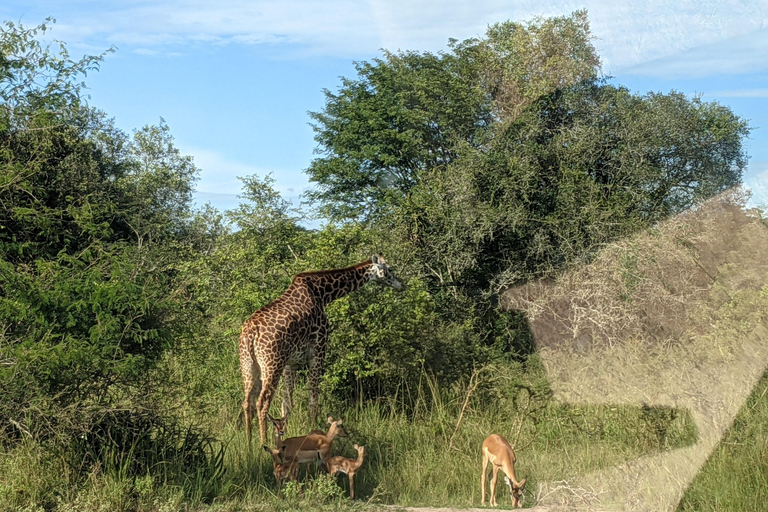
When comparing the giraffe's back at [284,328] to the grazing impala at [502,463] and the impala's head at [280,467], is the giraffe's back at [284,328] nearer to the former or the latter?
the impala's head at [280,467]

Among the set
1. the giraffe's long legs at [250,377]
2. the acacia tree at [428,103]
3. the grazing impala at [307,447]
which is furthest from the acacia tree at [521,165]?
the grazing impala at [307,447]

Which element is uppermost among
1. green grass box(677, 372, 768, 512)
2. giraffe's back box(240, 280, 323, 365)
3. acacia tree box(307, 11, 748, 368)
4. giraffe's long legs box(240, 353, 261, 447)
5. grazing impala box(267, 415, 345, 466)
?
acacia tree box(307, 11, 748, 368)

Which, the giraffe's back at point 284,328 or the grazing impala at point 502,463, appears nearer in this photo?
the grazing impala at point 502,463

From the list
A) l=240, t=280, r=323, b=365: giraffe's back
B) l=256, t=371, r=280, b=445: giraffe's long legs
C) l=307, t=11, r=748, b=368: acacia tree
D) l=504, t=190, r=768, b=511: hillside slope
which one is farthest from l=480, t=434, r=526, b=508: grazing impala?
l=307, t=11, r=748, b=368: acacia tree

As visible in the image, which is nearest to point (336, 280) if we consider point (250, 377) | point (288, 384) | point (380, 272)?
point (380, 272)

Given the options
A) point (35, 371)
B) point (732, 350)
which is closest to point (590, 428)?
point (732, 350)

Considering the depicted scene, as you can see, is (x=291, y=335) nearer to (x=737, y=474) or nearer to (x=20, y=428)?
(x=20, y=428)

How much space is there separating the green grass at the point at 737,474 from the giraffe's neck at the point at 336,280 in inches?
192

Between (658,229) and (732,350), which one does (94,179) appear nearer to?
(658,229)

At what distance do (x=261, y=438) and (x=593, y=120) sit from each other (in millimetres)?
13983

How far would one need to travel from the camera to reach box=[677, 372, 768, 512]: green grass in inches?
277

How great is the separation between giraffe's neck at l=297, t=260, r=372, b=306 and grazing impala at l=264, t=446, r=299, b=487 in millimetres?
3266

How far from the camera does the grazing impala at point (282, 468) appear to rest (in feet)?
24.1

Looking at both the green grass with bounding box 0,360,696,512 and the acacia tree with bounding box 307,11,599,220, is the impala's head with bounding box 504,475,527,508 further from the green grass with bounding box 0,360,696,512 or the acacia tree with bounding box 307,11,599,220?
the acacia tree with bounding box 307,11,599,220
